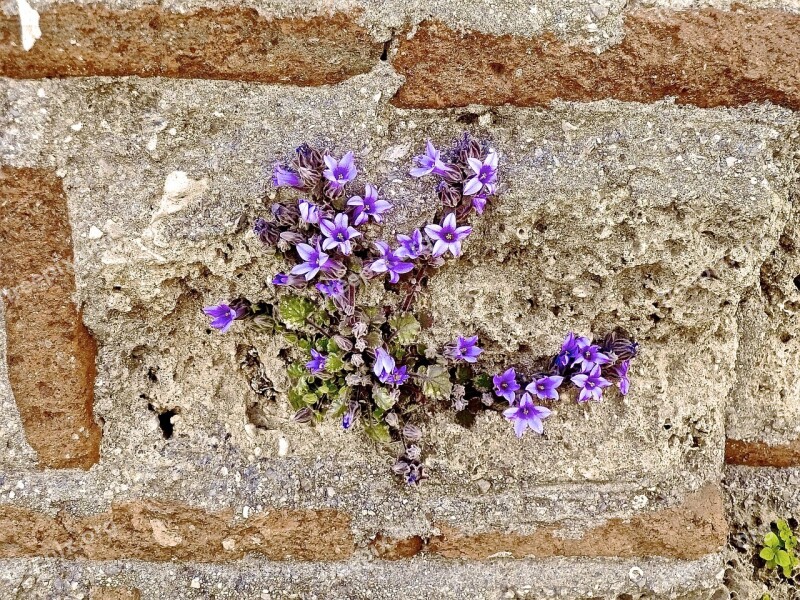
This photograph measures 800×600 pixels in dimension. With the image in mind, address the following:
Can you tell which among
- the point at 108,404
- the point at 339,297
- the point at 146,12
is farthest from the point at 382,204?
the point at 108,404

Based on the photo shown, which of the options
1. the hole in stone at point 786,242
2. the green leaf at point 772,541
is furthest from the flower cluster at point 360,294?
the green leaf at point 772,541

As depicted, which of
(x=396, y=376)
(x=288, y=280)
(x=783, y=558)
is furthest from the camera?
(x=783, y=558)

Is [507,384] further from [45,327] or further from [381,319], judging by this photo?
[45,327]

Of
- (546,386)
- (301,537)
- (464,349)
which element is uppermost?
(464,349)

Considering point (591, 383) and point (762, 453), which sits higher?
point (591, 383)

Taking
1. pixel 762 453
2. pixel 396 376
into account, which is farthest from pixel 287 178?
pixel 762 453

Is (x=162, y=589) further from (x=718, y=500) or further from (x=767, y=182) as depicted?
(x=767, y=182)
